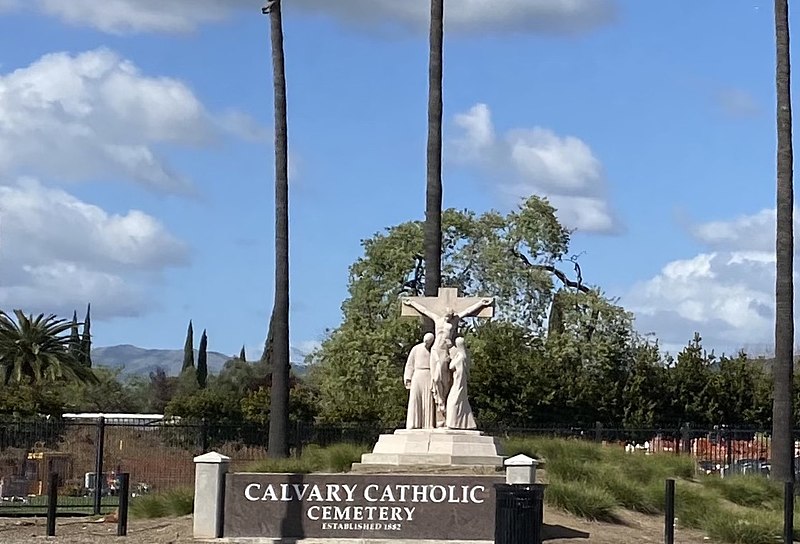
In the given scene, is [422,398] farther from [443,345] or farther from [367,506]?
[367,506]

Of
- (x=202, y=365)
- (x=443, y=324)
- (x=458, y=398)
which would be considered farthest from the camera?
(x=202, y=365)

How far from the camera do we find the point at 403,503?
18203mm

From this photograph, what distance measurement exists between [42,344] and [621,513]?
103ft

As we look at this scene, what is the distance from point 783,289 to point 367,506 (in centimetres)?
1155

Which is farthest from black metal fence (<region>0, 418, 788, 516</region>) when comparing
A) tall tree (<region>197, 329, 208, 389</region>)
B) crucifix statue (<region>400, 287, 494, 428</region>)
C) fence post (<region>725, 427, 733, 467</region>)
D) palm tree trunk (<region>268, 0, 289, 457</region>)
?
tall tree (<region>197, 329, 208, 389</region>)

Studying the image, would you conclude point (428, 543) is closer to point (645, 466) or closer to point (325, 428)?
point (645, 466)

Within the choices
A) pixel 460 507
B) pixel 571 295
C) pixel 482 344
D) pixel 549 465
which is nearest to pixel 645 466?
pixel 549 465

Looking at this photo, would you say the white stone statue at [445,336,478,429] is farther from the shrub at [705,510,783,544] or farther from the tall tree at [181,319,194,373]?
the tall tree at [181,319,194,373]

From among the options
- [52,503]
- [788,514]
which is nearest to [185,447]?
[52,503]

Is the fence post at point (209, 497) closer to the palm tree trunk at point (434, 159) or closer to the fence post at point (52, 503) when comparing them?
the fence post at point (52, 503)

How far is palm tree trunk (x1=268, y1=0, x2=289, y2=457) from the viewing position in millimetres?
27047

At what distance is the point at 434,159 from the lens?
28.2 m

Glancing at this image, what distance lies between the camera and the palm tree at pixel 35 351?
4775cm

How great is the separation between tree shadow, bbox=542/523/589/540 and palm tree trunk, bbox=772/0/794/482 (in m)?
7.44
